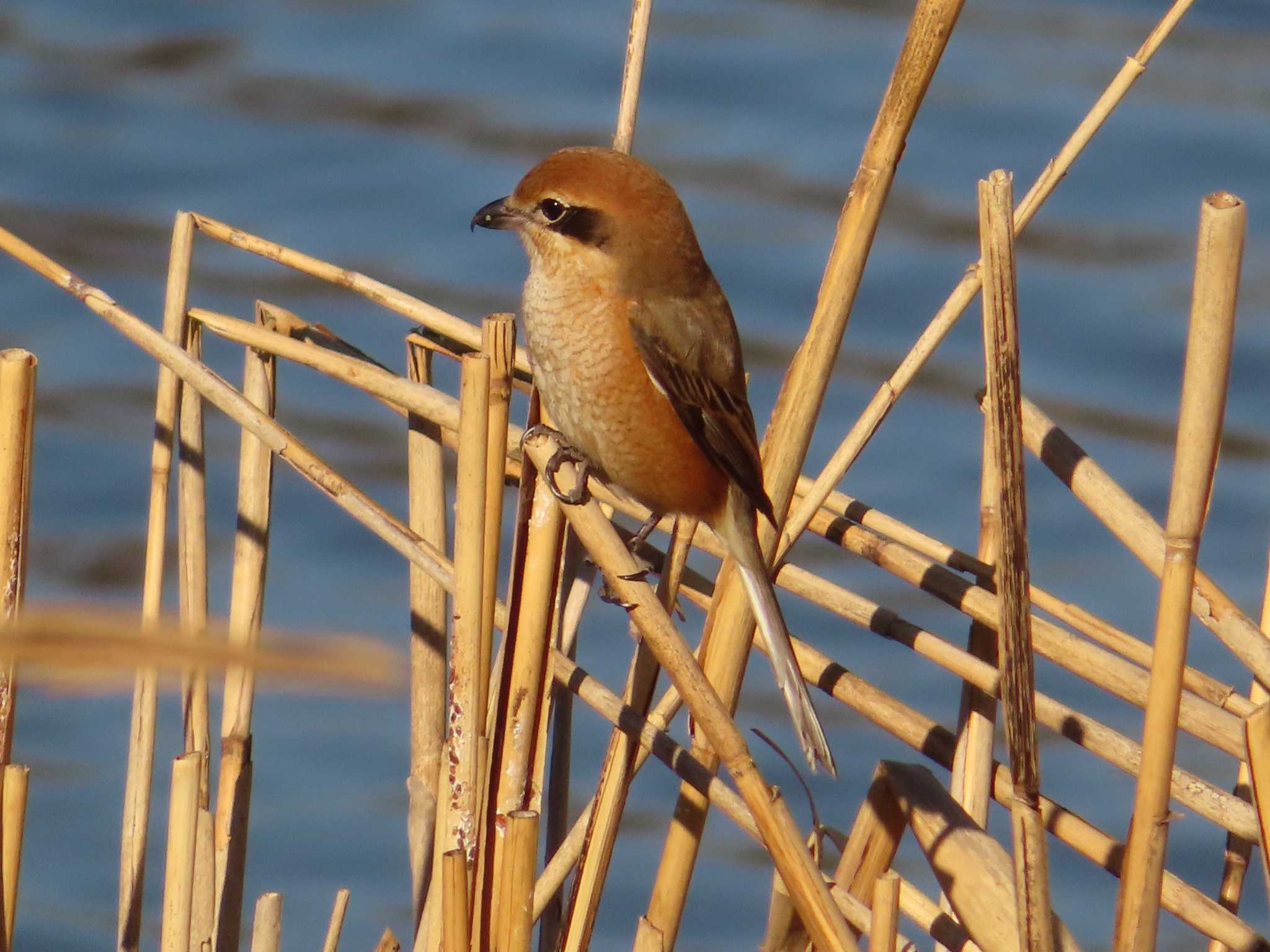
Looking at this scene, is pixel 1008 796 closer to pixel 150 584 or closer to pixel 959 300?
pixel 959 300

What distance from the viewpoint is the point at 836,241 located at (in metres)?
2.36

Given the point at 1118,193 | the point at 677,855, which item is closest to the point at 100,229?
the point at 1118,193

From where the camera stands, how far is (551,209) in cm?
321

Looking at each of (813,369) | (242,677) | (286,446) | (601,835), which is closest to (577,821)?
(601,835)

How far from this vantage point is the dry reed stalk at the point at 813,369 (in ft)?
7.18

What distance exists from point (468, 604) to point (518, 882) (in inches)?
14.2

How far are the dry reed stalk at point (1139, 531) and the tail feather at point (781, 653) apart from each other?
0.53m

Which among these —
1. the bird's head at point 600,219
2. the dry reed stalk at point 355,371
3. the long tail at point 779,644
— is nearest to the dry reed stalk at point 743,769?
the long tail at point 779,644

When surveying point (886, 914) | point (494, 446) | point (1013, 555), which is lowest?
point (886, 914)

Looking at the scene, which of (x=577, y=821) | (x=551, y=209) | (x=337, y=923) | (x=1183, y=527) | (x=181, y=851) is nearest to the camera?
(x=1183, y=527)

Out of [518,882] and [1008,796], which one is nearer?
[518,882]

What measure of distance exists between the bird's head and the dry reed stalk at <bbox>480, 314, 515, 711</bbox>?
78 centimetres

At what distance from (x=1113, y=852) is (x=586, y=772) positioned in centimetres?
345

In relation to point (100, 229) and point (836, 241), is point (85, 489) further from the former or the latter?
point (836, 241)
